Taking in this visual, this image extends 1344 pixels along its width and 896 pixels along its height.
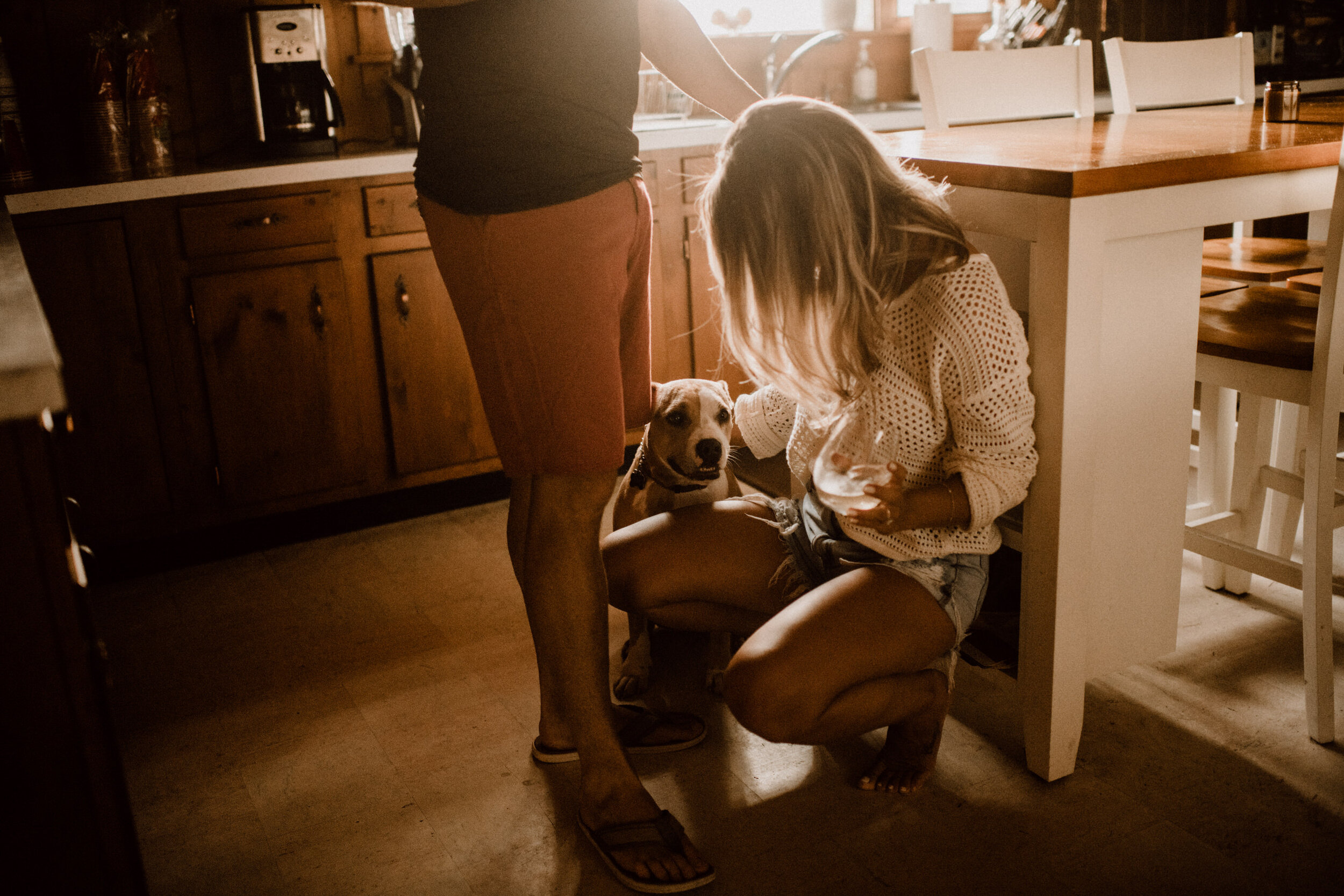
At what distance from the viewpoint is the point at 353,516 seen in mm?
2705

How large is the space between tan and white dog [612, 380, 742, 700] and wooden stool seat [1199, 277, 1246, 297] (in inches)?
37.1

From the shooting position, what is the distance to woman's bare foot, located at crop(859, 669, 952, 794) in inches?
58.3

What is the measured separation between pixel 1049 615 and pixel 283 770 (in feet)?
3.81

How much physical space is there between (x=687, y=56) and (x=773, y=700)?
2.92 ft

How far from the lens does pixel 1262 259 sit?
2186mm

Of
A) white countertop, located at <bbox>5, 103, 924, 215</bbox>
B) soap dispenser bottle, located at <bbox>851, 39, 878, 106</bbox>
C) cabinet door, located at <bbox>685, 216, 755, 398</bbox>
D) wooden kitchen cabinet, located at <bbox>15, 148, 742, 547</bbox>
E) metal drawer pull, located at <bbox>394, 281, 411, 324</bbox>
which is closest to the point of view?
white countertop, located at <bbox>5, 103, 924, 215</bbox>

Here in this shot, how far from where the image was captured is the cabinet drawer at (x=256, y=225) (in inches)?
92.4

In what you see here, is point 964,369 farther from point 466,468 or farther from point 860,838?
point 466,468

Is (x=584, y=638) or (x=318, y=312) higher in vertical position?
(x=318, y=312)

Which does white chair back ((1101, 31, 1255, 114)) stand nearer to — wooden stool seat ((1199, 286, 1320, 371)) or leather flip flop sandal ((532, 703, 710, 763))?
wooden stool seat ((1199, 286, 1320, 371))

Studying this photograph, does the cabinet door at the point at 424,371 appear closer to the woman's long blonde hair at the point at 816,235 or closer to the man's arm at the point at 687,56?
the man's arm at the point at 687,56

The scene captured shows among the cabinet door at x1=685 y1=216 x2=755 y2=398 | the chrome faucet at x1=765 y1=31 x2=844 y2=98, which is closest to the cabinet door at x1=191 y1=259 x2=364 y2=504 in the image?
the cabinet door at x1=685 y1=216 x2=755 y2=398

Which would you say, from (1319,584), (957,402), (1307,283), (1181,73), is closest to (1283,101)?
(1307,283)

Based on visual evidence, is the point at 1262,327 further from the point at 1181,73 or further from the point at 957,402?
the point at 1181,73
